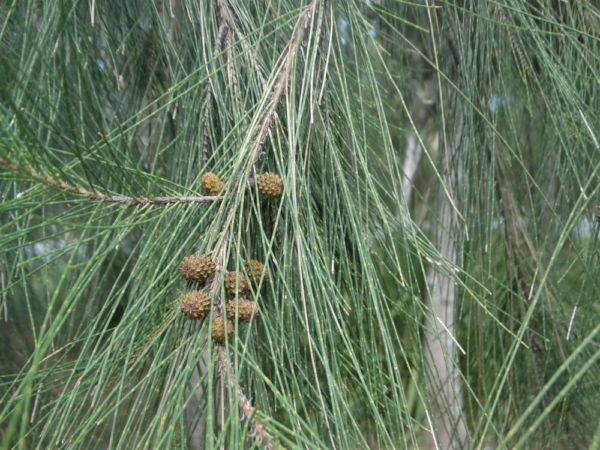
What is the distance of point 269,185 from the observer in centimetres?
63

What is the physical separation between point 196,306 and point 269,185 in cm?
16

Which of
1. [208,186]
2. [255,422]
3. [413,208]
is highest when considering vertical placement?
[208,186]

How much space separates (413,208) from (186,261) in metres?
1.87

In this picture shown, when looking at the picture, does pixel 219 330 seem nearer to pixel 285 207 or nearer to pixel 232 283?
pixel 232 283

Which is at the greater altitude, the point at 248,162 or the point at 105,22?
the point at 105,22

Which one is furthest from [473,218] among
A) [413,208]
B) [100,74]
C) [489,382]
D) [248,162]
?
[413,208]

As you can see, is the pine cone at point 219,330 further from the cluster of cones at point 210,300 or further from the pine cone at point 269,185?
the pine cone at point 269,185

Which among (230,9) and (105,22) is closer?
(230,9)

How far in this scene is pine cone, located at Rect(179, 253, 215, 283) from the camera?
22.3 inches

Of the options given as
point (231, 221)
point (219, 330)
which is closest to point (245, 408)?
point (219, 330)

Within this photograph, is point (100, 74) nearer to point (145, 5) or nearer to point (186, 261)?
point (145, 5)

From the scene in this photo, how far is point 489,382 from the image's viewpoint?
4.29 feet

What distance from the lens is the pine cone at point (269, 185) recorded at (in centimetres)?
63

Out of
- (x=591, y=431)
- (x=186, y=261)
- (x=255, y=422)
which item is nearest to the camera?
(x=255, y=422)
